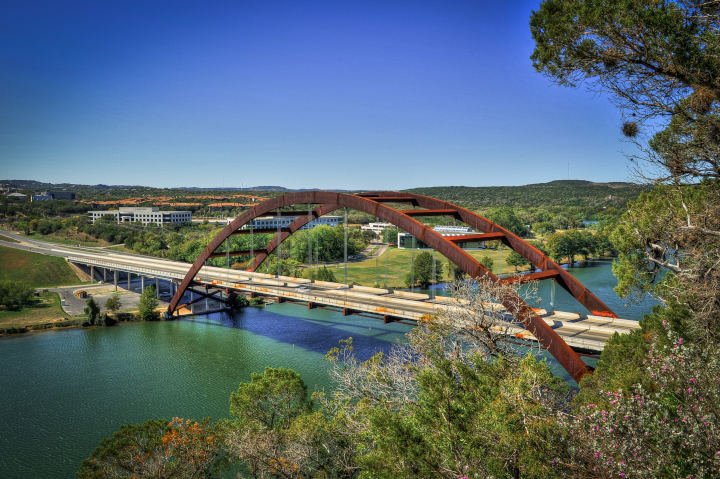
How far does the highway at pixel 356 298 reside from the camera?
799 inches

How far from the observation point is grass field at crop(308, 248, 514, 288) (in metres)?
53.2

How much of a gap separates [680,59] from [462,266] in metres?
12.6

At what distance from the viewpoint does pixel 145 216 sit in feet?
298

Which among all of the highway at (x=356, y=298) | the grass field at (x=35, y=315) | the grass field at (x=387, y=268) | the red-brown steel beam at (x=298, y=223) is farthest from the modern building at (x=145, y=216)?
the red-brown steel beam at (x=298, y=223)

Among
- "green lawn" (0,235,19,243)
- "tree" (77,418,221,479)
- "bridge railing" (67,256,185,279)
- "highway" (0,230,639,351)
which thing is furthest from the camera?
"green lawn" (0,235,19,243)

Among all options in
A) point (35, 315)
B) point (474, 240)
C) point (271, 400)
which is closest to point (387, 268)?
point (35, 315)

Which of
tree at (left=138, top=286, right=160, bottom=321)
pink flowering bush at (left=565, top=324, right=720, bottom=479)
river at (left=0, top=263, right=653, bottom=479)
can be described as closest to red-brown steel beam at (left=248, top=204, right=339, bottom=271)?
river at (left=0, top=263, right=653, bottom=479)

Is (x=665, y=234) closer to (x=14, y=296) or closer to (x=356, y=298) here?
(x=356, y=298)

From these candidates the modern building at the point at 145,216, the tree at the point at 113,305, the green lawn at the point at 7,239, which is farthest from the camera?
the modern building at the point at 145,216

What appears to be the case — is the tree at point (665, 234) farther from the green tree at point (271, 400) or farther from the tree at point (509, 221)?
the tree at point (509, 221)

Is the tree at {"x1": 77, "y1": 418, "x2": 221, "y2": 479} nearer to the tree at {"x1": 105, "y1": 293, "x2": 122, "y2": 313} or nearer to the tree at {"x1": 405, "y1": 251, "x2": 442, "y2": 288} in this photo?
the tree at {"x1": 105, "y1": 293, "x2": 122, "y2": 313}

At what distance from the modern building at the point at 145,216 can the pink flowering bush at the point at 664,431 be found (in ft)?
293

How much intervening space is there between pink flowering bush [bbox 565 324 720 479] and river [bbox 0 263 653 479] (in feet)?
43.8

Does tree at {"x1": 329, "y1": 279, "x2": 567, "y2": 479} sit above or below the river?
above
